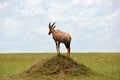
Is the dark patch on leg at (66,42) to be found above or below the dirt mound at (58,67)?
above

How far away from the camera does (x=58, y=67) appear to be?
80.6ft

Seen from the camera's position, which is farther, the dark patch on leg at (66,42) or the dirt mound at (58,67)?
the dark patch on leg at (66,42)

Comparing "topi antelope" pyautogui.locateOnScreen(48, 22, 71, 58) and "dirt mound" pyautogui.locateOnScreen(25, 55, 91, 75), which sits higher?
"topi antelope" pyautogui.locateOnScreen(48, 22, 71, 58)

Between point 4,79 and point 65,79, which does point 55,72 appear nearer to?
point 65,79

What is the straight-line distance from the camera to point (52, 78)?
924 inches

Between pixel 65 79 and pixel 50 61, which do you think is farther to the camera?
pixel 50 61

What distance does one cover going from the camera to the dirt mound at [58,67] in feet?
80.3

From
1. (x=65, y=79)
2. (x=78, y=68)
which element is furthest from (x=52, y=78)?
(x=78, y=68)

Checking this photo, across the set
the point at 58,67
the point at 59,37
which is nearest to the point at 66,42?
the point at 59,37

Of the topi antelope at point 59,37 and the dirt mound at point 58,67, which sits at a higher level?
the topi antelope at point 59,37

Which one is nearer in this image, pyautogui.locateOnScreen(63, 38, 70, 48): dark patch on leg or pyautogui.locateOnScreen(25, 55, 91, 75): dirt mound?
pyautogui.locateOnScreen(25, 55, 91, 75): dirt mound

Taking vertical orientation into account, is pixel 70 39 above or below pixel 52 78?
above

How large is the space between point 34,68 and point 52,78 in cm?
239

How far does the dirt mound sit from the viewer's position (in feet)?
80.3
